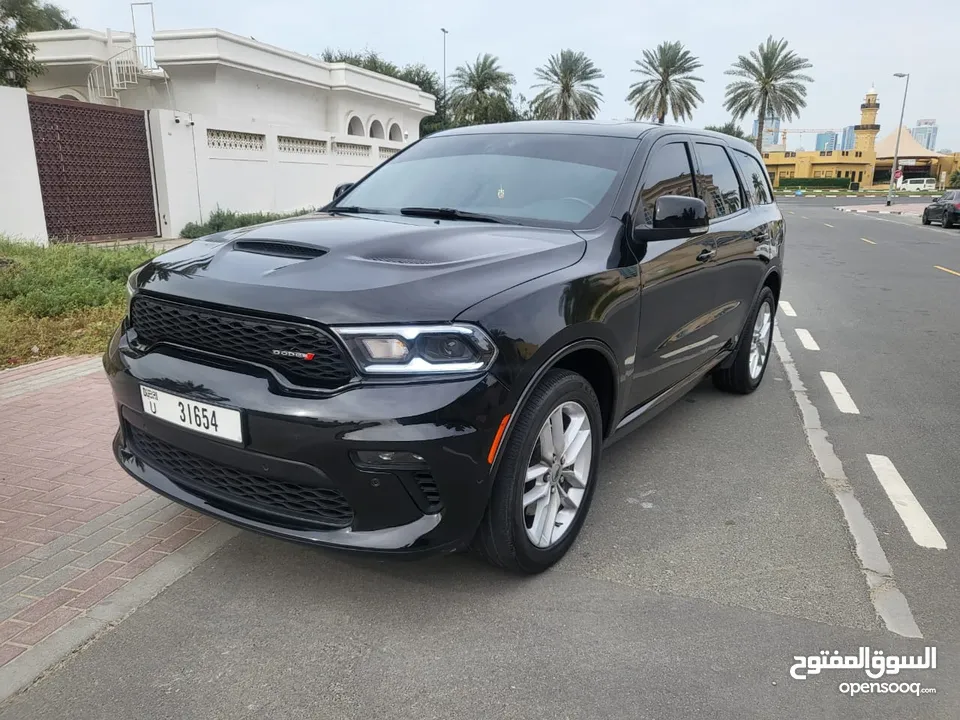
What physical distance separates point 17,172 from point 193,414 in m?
12.2

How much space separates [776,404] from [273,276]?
414cm

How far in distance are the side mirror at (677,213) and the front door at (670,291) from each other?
11 cm

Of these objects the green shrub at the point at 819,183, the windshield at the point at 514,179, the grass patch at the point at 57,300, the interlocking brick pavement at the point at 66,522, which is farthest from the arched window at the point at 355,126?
the green shrub at the point at 819,183

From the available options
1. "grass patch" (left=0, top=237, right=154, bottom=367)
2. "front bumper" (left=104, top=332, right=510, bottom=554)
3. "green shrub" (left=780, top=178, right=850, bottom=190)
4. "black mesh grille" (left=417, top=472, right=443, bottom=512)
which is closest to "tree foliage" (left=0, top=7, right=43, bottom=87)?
"grass patch" (left=0, top=237, right=154, bottom=367)

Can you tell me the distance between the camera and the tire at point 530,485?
2654mm

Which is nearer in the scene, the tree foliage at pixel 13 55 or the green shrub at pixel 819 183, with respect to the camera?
the tree foliage at pixel 13 55

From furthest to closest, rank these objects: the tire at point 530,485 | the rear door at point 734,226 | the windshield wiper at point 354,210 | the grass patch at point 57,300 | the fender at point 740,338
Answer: the grass patch at point 57,300 → the fender at point 740,338 → the rear door at point 734,226 → the windshield wiper at point 354,210 → the tire at point 530,485

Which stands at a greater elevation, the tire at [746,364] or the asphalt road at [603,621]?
the tire at [746,364]

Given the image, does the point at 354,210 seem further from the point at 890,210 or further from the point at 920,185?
the point at 920,185

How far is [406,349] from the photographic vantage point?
2.40 metres

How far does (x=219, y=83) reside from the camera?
21359 mm

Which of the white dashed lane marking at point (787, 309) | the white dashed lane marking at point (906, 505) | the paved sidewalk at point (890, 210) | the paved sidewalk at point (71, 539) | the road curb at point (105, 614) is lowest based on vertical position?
the paved sidewalk at point (890, 210)

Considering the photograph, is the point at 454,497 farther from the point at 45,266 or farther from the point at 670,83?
the point at 670,83

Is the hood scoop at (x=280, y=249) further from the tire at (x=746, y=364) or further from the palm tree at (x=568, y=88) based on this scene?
the palm tree at (x=568, y=88)
